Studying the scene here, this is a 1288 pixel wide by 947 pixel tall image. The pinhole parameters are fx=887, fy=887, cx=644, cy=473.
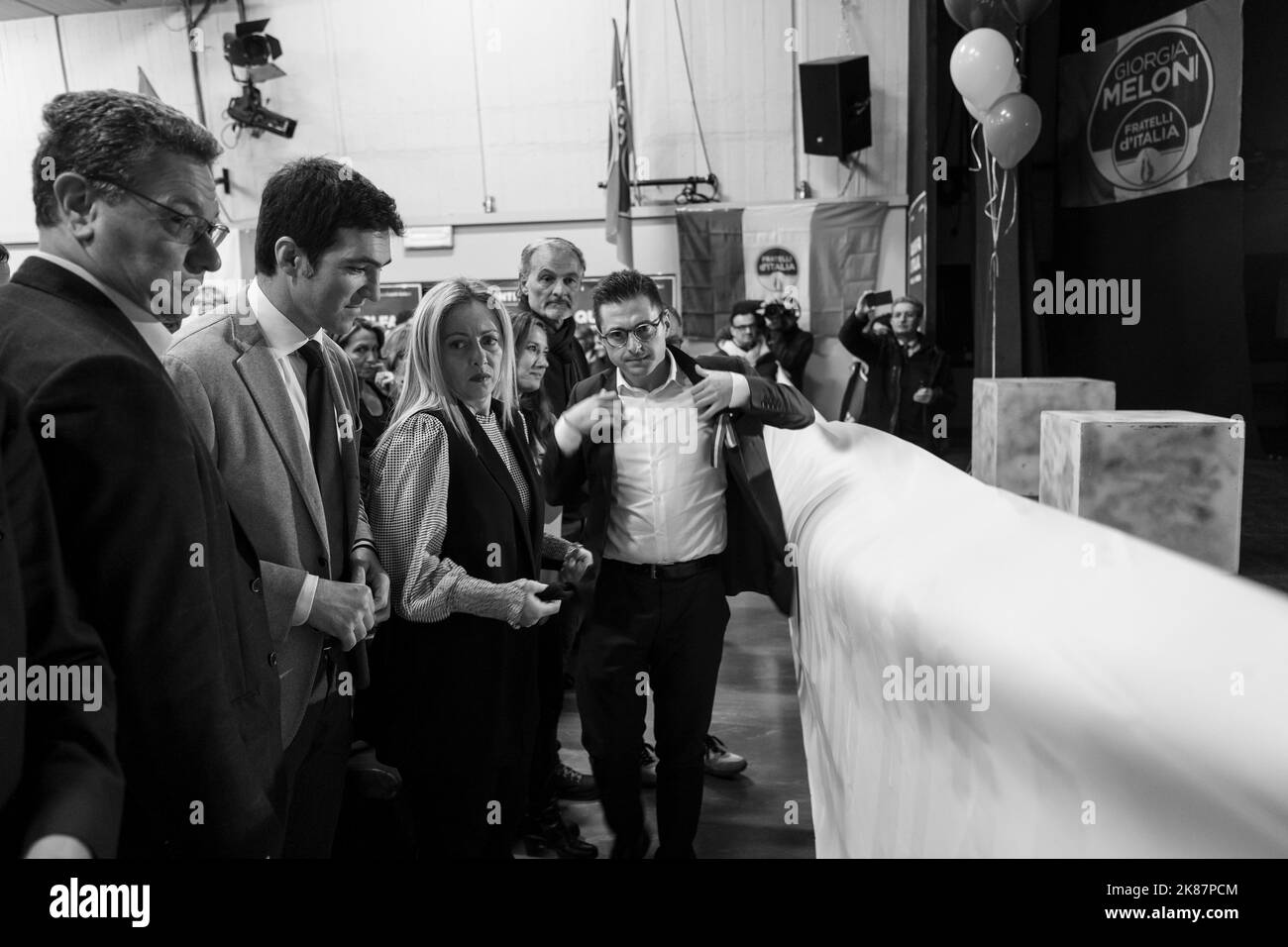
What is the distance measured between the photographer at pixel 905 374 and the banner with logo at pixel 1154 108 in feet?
7.34

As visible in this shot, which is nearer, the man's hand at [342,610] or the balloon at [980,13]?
the man's hand at [342,610]

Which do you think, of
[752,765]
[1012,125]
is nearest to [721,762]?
[752,765]

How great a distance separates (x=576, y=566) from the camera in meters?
1.86

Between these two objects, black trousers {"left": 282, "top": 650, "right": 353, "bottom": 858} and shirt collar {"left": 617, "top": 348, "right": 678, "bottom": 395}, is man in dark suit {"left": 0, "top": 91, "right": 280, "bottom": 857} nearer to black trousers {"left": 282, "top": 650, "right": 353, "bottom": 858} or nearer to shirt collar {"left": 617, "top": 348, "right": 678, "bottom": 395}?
black trousers {"left": 282, "top": 650, "right": 353, "bottom": 858}

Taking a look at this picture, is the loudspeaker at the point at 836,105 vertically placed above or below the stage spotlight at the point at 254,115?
below

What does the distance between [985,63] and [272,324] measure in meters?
4.15

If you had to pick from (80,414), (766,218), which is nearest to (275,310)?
(80,414)

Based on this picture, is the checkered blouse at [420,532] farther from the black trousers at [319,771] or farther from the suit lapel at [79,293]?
the suit lapel at [79,293]

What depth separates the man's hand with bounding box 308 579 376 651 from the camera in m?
1.23

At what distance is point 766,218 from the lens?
8.06 metres

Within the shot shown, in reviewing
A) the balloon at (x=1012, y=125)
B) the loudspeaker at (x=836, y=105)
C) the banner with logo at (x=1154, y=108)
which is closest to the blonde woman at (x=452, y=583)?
the balloon at (x=1012, y=125)

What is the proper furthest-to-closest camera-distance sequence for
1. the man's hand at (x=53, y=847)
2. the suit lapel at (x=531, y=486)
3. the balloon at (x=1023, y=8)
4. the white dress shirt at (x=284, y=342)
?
the balloon at (x=1023, y=8)
the suit lapel at (x=531, y=486)
the white dress shirt at (x=284, y=342)
the man's hand at (x=53, y=847)

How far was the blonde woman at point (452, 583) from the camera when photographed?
154 centimetres

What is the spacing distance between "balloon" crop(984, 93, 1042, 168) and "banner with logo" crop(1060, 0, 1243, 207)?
1.93 m
